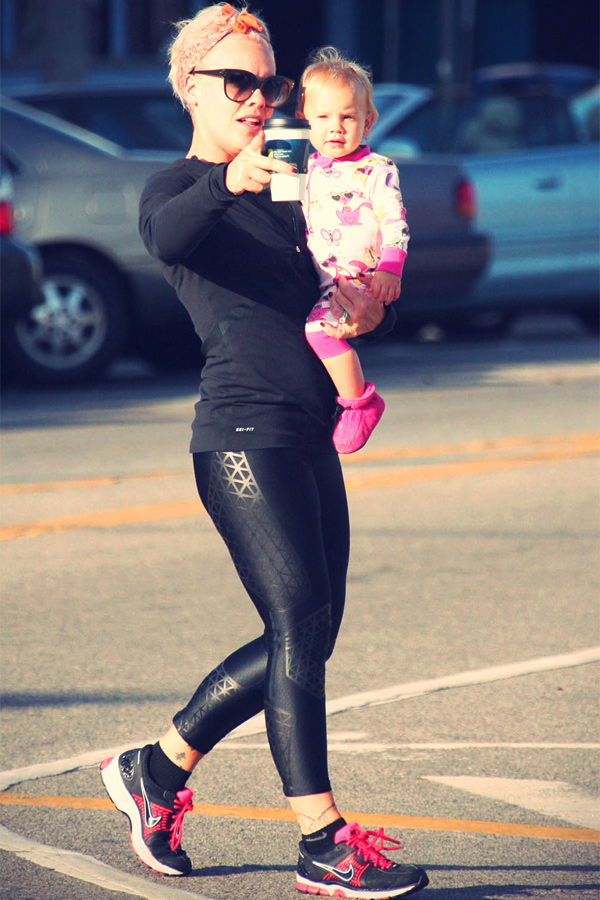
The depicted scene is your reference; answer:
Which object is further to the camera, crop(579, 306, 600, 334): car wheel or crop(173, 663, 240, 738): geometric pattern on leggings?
crop(579, 306, 600, 334): car wheel

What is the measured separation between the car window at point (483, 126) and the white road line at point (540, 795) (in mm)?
8809

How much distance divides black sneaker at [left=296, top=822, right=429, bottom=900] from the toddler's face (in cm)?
146

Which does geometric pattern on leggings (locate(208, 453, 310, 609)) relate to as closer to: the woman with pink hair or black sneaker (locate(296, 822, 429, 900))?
the woman with pink hair

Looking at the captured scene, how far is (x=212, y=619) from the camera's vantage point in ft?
18.6

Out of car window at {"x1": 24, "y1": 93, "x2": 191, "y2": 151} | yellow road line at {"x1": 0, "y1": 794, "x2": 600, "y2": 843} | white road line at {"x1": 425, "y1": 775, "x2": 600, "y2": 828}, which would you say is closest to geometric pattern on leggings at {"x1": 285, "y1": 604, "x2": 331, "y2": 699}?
yellow road line at {"x1": 0, "y1": 794, "x2": 600, "y2": 843}

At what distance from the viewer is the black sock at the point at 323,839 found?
331 cm

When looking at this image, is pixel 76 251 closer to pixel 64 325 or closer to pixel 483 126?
pixel 64 325

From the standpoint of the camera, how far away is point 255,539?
3344 mm

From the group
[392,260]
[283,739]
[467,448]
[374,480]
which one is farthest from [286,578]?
[467,448]

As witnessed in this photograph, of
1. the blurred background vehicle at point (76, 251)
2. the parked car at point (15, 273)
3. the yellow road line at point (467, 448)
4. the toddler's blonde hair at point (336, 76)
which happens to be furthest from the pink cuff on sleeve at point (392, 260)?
the blurred background vehicle at point (76, 251)

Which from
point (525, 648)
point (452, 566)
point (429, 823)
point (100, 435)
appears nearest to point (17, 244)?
point (100, 435)

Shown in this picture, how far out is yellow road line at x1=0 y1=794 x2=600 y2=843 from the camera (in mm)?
3734

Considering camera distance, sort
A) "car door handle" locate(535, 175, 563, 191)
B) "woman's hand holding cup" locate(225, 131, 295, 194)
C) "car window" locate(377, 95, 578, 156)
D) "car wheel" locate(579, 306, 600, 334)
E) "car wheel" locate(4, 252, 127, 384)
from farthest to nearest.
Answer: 1. "car wheel" locate(579, 306, 600, 334)
2. "car door handle" locate(535, 175, 563, 191)
3. "car window" locate(377, 95, 578, 156)
4. "car wheel" locate(4, 252, 127, 384)
5. "woman's hand holding cup" locate(225, 131, 295, 194)

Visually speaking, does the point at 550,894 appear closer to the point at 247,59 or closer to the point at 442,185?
the point at 247,59
